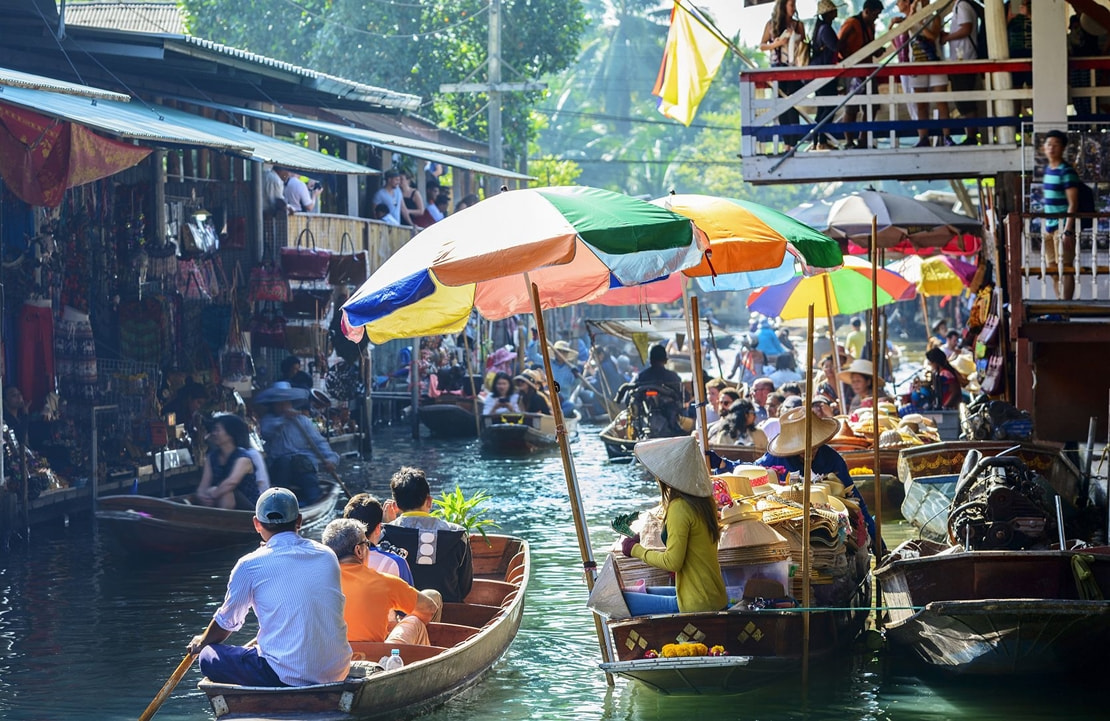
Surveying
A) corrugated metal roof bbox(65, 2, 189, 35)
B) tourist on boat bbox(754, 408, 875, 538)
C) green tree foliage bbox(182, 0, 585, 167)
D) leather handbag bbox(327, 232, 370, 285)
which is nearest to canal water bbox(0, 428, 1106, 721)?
tourist on boat bbox(754, 408, 875, 538)

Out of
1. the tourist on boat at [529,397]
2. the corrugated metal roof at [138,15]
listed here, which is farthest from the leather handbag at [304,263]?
the corrugated metal roof at [138,15]

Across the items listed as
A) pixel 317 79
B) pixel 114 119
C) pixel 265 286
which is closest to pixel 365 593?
pixel 114 119

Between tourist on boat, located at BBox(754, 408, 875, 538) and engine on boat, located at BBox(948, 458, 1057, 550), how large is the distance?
95 cm

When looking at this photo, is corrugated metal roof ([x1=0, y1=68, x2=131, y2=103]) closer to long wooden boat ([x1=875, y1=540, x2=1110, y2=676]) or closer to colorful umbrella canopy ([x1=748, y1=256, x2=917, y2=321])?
long wooden boat ([x1=875, y1=540, x2=1110, y2=676])

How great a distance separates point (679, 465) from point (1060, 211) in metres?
5.42

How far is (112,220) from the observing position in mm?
15875

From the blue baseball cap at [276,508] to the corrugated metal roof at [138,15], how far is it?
2588 cm

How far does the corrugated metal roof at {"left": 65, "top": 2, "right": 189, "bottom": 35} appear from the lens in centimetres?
3170

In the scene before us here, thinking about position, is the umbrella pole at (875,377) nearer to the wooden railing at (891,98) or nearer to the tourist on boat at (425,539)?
the tourist on boat at (425,539)

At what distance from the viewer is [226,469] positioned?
1328 centimetres

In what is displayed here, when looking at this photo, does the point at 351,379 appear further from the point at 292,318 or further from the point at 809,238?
the point at 809,238

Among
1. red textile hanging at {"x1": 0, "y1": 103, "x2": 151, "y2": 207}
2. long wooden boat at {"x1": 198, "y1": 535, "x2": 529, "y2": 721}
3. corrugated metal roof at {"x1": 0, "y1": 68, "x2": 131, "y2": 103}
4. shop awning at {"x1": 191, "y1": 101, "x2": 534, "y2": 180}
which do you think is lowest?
long wooden boat at {"x1": 198, "y1": 535, "x2": 529, "y2": 721}

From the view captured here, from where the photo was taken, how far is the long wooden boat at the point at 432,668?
710cm

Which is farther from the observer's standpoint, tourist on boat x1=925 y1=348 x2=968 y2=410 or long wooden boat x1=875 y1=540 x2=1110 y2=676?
tourist on boat x1=925 y1=348 x2=968 y2=410
